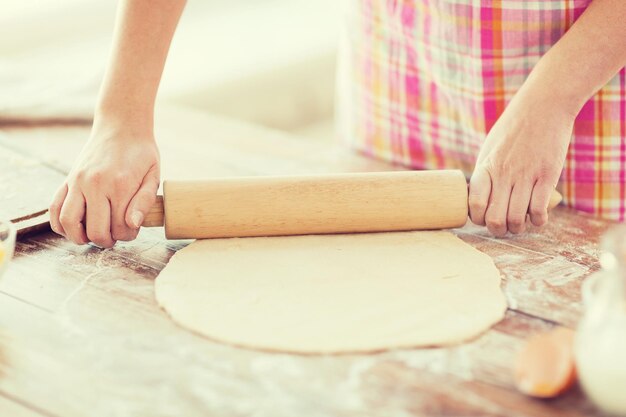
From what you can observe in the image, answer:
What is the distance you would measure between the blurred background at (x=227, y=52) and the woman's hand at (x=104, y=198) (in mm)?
1380

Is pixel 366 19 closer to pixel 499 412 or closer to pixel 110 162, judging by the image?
pixel 110 162

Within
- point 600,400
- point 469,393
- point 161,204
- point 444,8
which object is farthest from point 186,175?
point 600,400

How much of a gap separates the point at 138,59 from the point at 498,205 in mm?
632

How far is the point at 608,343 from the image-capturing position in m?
0.84

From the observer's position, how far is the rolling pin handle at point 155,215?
132 cm

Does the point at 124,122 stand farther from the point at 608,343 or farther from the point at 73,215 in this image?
the point at 608,343

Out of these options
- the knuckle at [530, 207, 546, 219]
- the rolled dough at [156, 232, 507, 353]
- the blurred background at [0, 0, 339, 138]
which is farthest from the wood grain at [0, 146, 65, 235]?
the blurred background at [0, 0, 339, 138]

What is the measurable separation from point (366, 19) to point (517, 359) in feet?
3.10

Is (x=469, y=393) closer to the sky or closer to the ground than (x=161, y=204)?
closer to the ground

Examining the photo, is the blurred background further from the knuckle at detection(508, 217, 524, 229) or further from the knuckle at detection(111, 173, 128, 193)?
the knuckle at detection(508, 217, 524, 229)

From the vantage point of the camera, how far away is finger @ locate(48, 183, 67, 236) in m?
1.30

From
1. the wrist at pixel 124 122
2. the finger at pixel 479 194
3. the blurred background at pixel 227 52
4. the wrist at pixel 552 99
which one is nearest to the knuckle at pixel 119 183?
the wrist at pixel 124 122

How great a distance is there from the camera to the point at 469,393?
956mm

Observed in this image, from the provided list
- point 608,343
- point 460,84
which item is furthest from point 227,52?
point 608,343
